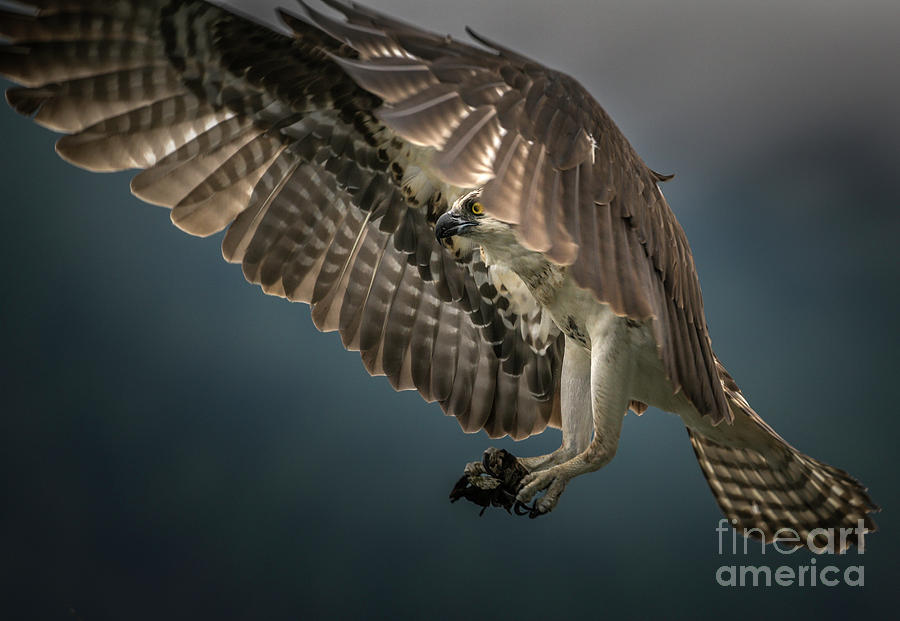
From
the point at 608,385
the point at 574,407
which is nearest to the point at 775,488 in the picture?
the point at 574,407

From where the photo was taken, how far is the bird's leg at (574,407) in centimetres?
228

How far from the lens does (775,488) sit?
246 cm

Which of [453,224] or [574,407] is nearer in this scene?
[453,224]

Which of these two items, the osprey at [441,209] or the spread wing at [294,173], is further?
the spread wing at [294,173]

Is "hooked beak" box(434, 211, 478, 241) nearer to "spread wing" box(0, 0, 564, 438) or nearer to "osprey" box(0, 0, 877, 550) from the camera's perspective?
"osprey" box(0, 0, 877, 550)

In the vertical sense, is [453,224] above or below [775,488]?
above

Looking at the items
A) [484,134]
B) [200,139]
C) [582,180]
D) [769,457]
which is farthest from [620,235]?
[200,139]

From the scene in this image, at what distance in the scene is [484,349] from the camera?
2.72 metres

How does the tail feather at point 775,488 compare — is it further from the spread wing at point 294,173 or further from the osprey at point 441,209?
the spread wing at point 294,173

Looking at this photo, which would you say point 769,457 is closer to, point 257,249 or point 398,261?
point 398,261

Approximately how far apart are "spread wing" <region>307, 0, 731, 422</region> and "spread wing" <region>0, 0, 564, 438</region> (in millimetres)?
559

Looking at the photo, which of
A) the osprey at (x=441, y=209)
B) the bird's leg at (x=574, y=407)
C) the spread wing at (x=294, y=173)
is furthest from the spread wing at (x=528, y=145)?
the spread wing at (x=294, y=173)

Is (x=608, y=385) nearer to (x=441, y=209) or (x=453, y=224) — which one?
(x=453, y=224)

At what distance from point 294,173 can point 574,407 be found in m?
1.13
